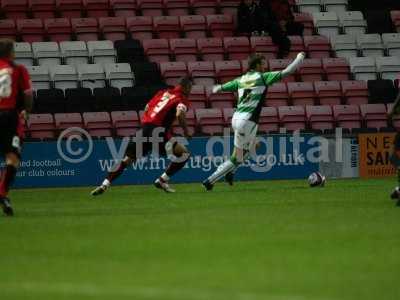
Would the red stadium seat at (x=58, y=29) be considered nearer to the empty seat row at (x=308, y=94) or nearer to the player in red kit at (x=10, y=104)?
the empty seat row at (x=308, y=94)

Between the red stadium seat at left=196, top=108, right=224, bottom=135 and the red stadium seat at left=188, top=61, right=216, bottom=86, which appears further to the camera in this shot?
the red stadium seat at left=188, top=61, right=216, bottom=86

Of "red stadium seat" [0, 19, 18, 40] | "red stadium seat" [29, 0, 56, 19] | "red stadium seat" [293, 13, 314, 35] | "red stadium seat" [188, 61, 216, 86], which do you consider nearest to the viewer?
"red stadium seat" [188, 61, 216, 86]

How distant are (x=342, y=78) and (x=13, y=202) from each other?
1276cm

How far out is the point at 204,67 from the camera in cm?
2830

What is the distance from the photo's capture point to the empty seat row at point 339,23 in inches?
→ 1218

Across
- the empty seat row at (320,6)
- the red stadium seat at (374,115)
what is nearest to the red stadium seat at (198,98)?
the red stadium seat at (374,115)

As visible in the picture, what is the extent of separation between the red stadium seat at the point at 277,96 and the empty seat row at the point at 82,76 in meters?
3.30

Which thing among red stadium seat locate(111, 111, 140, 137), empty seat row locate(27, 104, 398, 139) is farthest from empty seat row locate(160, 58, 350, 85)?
red stadium seat locate(111, 111, 140, 137)

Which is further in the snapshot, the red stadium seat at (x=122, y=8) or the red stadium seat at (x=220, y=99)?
the red stadium seat at (x=122, y=8)

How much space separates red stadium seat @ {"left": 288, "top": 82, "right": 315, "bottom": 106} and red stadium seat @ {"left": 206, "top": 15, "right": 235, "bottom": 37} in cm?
265

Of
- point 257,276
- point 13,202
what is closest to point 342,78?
point 13,202

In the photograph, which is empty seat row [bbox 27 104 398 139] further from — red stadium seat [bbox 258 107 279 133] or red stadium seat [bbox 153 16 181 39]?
red stadium seat [bbox 153 16 181 39]

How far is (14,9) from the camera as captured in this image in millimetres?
28938

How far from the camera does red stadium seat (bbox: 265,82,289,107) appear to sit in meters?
28.2
